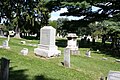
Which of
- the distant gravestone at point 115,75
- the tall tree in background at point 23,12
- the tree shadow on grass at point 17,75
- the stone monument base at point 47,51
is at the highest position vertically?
the tall tree in background at point 23,12

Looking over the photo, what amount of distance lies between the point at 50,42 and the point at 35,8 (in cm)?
3201

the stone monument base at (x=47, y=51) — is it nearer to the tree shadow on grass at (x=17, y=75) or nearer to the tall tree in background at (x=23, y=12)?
the tree shadow on grass at (x=17, y=75)

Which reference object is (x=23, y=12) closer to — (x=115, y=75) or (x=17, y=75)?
(x=17, y=75)

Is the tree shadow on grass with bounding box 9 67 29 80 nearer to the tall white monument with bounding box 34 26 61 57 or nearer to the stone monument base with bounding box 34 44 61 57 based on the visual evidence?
the stone monument base with bounding box 34 44 61 57

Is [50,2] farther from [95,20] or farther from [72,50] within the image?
[72,50]

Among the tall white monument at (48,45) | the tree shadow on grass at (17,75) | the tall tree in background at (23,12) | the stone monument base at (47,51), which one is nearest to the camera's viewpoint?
the tree shadow on grass at (17,75)

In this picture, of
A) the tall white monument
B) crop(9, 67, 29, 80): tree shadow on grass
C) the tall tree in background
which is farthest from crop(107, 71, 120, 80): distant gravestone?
the tall tree in background

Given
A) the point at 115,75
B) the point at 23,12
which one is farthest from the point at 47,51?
the point at 23,12

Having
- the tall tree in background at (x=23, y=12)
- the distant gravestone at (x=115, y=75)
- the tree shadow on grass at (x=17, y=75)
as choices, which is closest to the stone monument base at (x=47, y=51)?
the tree shadow on grass at (x=17, y=75)

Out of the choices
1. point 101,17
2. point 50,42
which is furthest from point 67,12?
point 50,42

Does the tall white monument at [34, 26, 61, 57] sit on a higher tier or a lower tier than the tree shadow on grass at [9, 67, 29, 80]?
higher

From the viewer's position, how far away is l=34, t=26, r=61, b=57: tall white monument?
56.3 feet

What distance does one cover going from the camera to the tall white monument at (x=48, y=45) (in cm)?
1717

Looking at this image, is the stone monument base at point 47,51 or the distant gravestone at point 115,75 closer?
the distant gravestone at point 115,75
